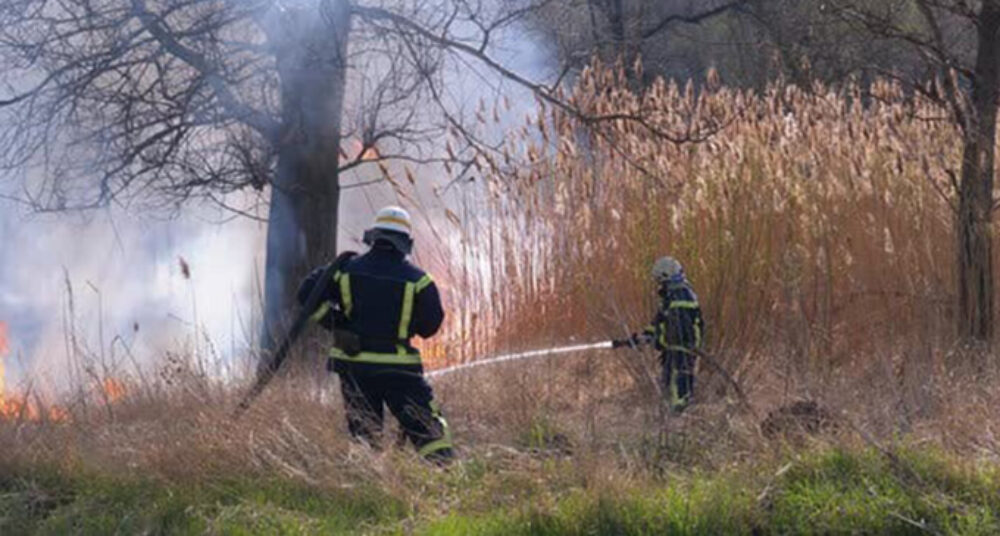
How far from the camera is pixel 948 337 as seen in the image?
9594mm

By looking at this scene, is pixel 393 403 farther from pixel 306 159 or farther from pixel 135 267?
pixel 135 267

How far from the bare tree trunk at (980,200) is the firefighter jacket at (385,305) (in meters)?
3.64

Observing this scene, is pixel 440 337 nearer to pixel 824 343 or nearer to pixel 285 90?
pixel 285 90

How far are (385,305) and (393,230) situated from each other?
1.36 feet

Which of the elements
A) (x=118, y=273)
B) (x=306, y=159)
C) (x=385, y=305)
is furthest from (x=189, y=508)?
(x=118, y=273)

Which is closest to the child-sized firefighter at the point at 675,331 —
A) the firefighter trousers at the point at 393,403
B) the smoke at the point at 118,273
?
the firefighter trousers at the point at 393,403

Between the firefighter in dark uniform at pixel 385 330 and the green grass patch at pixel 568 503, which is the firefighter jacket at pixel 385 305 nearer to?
the firefighter in dark uniform at pixel 385 330

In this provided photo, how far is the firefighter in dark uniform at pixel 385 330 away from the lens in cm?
802

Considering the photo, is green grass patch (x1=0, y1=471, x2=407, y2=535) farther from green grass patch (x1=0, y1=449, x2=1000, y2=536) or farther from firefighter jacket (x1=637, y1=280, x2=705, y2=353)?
firefighter jacket (x1=637, y1=280, x2=705, y2=353)

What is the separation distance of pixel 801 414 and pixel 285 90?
525 cm

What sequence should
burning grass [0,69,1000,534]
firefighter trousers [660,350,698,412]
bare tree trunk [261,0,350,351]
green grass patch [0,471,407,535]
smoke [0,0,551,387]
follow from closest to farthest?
burning grass [0,69,1000,534], green grass patch [0,471,407,535], firefighter trousers [660,350,698,412], bare tree trunk [261,0,350,351], smoke [0,0,551,387]

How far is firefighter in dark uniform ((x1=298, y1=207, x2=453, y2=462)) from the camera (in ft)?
26.3

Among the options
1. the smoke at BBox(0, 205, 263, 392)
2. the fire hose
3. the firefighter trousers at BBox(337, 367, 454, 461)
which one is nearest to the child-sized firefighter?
the fire hose

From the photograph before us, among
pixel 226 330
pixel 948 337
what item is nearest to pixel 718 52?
pixel 226 330
